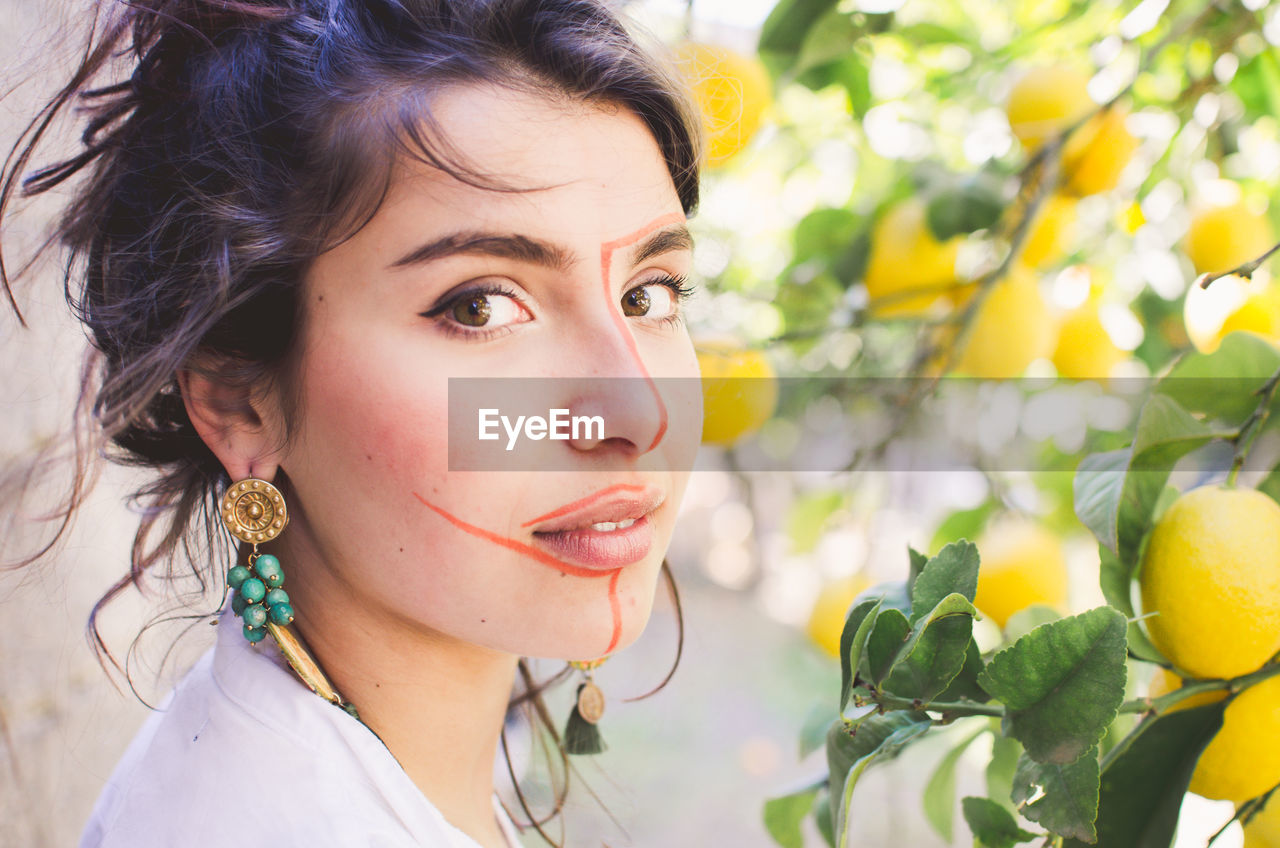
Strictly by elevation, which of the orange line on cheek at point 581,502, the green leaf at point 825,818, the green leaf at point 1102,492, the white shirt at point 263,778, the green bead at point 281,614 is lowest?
the green leaf at point 825,818

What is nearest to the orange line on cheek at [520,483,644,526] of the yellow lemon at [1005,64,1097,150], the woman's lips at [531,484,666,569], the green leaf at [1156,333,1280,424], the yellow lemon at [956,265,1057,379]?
the woman's lips at [531,484,666,569]

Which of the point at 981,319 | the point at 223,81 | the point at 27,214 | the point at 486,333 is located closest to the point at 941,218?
the point at 981,319

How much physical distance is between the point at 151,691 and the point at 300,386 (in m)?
0.48

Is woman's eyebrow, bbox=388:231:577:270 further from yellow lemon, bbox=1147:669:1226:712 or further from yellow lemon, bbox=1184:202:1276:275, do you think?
yellow lemon, bbox=1184:202:1276:275

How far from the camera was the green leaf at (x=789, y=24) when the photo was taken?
2.59 ft

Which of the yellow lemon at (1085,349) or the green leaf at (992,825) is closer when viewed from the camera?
the green leaf at (992,825)

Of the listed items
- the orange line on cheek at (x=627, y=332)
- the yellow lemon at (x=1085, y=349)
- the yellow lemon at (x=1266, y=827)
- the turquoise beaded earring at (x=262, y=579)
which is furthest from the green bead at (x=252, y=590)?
the yellow lemon at (x=1085, y=349)

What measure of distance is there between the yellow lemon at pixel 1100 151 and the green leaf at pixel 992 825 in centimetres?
59

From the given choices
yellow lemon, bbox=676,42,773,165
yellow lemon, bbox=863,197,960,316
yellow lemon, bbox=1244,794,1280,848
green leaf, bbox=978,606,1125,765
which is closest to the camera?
green leaf, bbox=978,606,1125,765

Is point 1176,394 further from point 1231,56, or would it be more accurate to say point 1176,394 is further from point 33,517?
point 33,517

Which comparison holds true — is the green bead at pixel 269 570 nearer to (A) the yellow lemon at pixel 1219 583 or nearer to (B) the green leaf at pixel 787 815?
(B) the green leaf at pixel 787 815

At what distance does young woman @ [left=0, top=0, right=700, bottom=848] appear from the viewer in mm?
515

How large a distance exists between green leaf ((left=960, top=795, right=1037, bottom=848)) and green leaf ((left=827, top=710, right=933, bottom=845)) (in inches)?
2.4

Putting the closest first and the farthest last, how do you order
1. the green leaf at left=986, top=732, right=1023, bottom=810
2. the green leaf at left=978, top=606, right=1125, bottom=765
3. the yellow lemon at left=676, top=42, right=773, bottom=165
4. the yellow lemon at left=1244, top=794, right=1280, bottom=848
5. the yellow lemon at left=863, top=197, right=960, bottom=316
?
the green leaf at left=978, top=606, right=1125, bottom=765 < the yellow lemon at left=1244, top=794, right=1280, bottom=848 < the green leaf at left=986, top=732, right=1023, bottom=810 < the yellow lemon at left=676, top=42, right=773, bottom=165 < the yellow lemon at left=863, top=197, right=960, bottom=316
